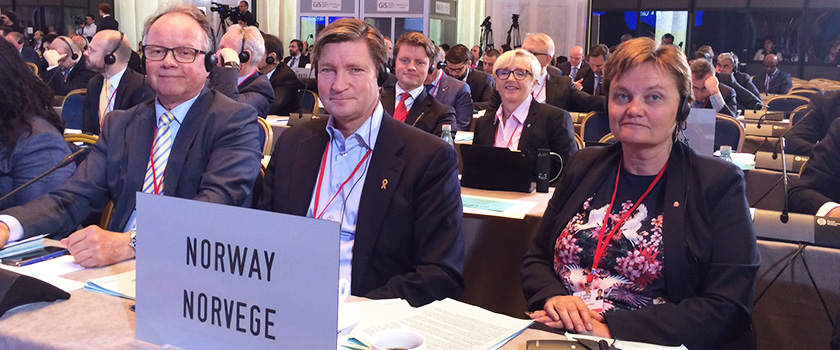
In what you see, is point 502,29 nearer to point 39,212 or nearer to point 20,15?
point 20,15

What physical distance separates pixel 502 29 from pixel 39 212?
14.1 meters

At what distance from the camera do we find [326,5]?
13.9 meters

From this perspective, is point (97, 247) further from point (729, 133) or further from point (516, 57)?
point (729, 133)

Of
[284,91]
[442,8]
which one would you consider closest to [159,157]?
[284,91]

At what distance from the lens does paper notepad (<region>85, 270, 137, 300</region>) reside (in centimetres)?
157

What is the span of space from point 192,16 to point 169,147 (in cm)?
45

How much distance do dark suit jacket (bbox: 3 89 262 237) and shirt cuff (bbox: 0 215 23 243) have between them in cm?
18

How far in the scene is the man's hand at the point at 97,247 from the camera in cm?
177

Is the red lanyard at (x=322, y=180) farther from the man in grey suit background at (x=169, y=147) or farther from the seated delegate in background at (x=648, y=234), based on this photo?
the seated delegate in background at (x=648, y=234)

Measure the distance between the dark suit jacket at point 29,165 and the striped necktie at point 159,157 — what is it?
0.39 meters

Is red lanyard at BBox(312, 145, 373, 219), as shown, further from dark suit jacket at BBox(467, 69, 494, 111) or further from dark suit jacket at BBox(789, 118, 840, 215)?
dark suit jacket at BBox(467, 69, 494, 111)

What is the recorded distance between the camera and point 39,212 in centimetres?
211

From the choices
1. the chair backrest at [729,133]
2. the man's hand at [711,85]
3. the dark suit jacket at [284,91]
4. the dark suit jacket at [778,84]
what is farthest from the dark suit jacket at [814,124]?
the dark suit jacket at [778,84]

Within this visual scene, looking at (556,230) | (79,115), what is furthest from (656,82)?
(79,115)
